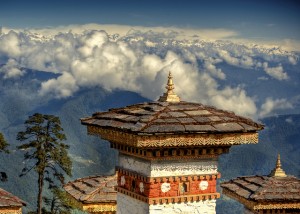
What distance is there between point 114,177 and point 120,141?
8.45 m

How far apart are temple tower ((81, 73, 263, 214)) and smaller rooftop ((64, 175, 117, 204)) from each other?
231 inches

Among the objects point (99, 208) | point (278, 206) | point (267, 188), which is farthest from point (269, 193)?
point (99, 208)

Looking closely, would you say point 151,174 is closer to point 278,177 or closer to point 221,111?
point 221,111

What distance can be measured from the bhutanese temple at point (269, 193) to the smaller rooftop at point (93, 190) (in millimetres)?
3689

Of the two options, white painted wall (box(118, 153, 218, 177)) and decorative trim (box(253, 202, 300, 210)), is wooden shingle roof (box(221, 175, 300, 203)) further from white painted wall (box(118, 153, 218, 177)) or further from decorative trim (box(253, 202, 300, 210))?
white painted wall (box(118, 153, 218, 177))

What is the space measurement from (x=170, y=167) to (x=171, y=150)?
0.35 meters

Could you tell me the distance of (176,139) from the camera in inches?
455

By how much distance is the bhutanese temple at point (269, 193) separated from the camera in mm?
18438

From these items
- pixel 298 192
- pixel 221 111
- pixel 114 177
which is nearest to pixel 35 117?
pixel 114 177

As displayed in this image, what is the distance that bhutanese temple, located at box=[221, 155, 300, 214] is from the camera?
726 inches

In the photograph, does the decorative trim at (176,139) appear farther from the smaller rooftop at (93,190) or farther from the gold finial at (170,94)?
the smaller rooftop at (93,190)

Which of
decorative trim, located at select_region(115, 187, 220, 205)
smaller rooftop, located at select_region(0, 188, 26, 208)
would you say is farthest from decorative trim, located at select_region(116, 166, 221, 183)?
smaller rooftop, located at select_region(0, 188, 26, 208)

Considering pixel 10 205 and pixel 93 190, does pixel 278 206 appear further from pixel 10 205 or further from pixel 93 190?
pixel 10 205

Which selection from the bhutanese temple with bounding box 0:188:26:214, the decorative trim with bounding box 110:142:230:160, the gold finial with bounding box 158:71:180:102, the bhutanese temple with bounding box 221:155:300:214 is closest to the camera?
the decorative trim with bounding box 110:142:230:160
